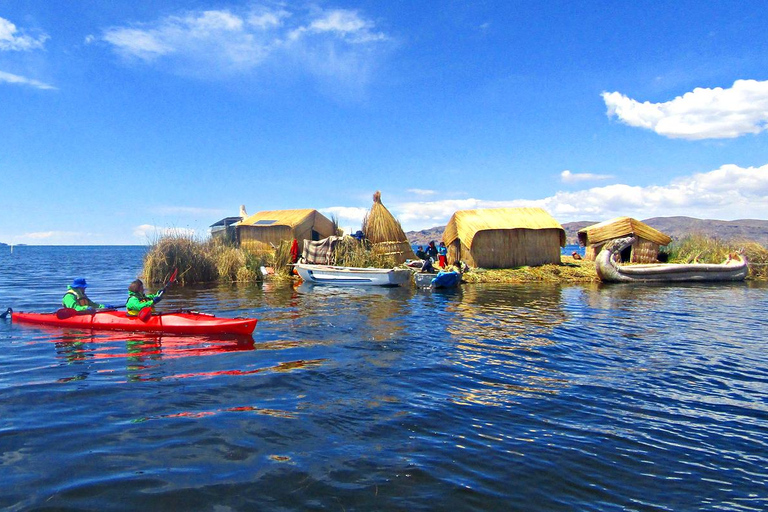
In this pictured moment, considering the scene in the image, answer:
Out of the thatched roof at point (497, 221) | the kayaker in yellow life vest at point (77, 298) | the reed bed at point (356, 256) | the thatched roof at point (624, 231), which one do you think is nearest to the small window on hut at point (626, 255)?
the thatched roof at point (624, 231)

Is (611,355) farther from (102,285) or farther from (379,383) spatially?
(102,285)

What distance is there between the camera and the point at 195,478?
4.71m

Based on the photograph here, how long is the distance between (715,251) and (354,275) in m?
21.1

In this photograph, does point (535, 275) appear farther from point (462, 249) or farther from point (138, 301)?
point (138, 301)

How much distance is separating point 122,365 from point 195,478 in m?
5.04

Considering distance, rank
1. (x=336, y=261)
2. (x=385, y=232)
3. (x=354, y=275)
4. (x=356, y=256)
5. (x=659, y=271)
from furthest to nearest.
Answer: (x=385, y=232)
(x=336, y=261)
(x=659, y=271)
(x=356, y=256)
(x=354, y=275)

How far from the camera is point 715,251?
28.7 meters

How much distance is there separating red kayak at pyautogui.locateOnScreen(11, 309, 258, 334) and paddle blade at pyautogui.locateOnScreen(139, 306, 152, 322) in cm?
5

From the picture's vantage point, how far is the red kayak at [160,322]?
11.0m

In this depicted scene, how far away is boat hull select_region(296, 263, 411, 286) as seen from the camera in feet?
74.5

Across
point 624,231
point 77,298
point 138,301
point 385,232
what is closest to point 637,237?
point 624,231

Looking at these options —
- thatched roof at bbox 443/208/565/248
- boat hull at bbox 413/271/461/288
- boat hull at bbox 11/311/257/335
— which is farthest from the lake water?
thatched roof at bbox 443/208/565/248

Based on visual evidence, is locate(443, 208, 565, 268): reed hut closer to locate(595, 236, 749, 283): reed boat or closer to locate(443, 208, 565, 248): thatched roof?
locate(443, 208, 565, 248): thatched roof

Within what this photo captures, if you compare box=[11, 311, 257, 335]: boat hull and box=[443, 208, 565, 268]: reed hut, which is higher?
box=[443, 208, 565, 268]: reed hut
